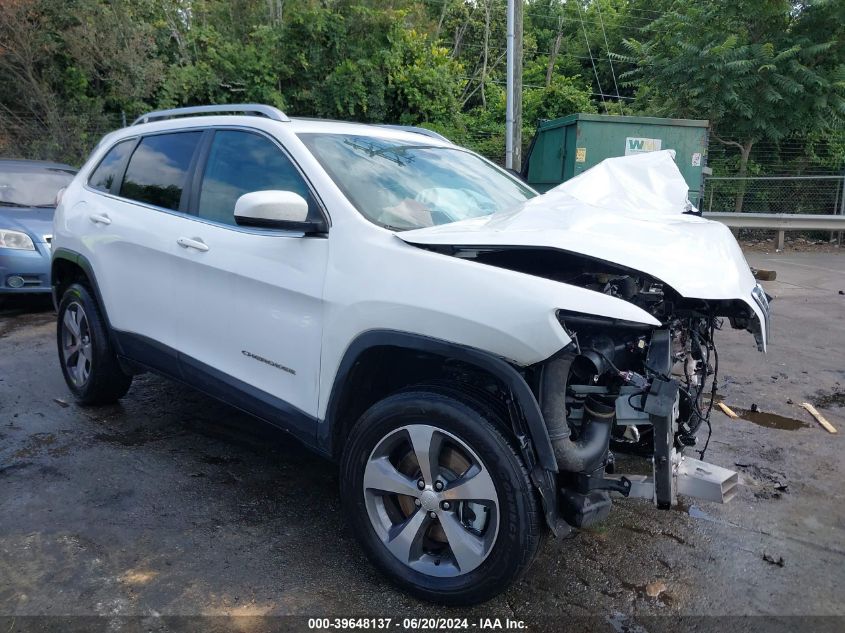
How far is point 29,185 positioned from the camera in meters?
8.47

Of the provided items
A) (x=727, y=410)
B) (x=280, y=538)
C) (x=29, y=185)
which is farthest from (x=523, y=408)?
(x=29, y=185)

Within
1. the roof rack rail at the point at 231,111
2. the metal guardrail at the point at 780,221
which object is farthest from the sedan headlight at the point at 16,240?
the metal guardrail at the point at 780,221

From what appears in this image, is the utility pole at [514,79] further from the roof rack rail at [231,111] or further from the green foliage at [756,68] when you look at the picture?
the roof rack rail at [231,111]

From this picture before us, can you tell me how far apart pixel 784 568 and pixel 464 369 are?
5.59ft

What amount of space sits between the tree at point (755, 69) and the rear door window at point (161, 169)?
12.8 metres

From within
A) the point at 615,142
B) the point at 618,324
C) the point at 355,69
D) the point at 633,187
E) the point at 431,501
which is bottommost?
the point at 431,501

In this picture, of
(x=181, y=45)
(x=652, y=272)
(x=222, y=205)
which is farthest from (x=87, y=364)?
(x=181, y=45)

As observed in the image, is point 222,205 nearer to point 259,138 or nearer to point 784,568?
point 259,138

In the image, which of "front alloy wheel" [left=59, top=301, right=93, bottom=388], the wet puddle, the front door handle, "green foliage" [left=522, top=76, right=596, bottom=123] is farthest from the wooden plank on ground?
"green foliage" [left=522, top=76, right=596, bottom=123]

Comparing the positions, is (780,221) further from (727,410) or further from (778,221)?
(727,410)

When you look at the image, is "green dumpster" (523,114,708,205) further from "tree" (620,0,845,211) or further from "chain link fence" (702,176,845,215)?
"chain link fence" (702,176,845,215)

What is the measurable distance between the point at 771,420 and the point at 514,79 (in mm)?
10614

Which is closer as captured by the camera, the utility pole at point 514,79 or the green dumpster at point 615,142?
the green dumpster at point 615,142

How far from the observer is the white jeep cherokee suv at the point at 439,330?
2.35m
